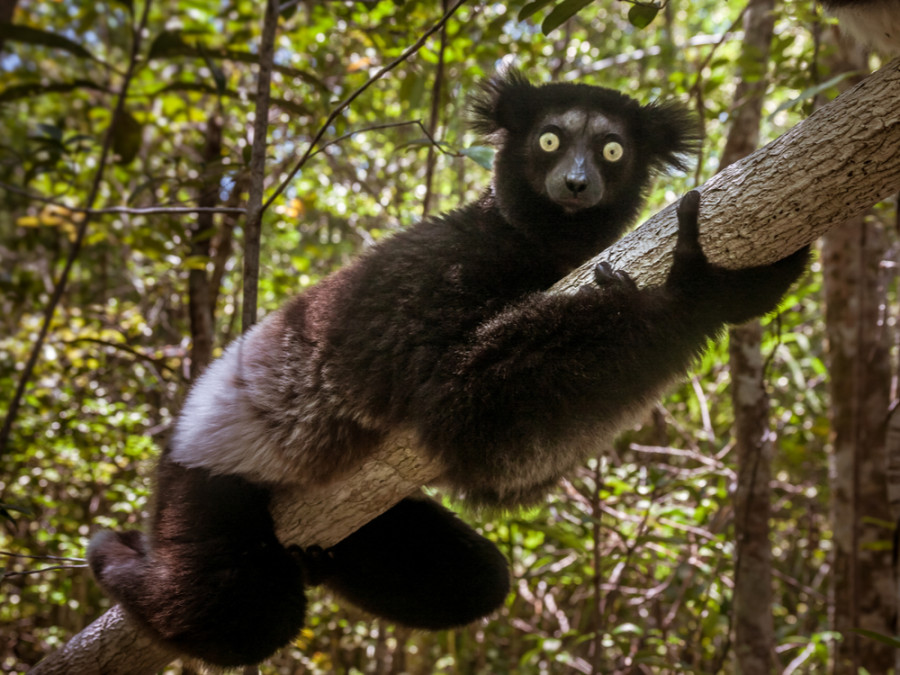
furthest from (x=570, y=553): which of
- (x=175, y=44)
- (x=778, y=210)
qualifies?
(x=175, y=44)

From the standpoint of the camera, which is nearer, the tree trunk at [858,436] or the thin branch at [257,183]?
the thin branch at [257,183]

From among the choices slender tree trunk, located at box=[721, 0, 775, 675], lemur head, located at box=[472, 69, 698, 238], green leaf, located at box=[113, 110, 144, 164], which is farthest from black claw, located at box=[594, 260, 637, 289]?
green leaf, located at box=[113, 110, 144, 164]

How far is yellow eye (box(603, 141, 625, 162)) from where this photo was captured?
7.79 feet

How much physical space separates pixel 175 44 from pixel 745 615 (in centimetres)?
375

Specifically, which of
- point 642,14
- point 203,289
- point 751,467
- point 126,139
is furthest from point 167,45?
point 751,467

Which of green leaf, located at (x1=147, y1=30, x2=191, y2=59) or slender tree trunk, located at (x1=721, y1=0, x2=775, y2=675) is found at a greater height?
green leaf, located at (x1=147, y1=30, x2=191, y2=59)

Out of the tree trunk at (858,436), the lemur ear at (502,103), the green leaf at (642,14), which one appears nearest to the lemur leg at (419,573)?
the lemur ear at (502,103)

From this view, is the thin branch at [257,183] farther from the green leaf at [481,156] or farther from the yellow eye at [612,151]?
the yellow eye at [612,151]

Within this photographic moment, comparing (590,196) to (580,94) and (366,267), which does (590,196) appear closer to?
(580,94)

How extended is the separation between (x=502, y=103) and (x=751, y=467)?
2.10 metres

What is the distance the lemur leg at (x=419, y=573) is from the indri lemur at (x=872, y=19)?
7.09 feet

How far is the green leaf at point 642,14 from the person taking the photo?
65.9 inches

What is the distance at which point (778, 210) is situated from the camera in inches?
55.8

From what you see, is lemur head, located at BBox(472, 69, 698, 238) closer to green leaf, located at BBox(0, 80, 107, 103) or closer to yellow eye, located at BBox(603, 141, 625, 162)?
yellow eye, located at BBox(603, 141, 625, 162)
